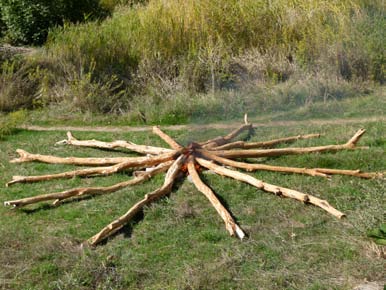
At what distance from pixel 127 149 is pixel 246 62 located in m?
3.75

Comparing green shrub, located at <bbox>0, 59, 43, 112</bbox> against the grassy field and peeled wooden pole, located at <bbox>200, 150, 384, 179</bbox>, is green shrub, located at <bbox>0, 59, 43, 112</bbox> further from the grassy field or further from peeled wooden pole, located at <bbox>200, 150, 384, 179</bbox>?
peeled wooden pole, located at <bbox>200, 150, 384, 179</bbox>

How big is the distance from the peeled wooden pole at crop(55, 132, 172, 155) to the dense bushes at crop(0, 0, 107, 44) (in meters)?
5.39

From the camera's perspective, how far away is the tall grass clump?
10.4m

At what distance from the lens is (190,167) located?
21.1ft

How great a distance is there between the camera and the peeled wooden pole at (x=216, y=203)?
5.13 m

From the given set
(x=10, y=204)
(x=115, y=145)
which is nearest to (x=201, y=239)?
(x=10, y=204)

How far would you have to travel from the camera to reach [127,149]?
7645 mm

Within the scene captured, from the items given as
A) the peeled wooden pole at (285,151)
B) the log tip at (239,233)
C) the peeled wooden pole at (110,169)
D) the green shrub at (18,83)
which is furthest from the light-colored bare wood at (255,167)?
the green shrub at (18,83)

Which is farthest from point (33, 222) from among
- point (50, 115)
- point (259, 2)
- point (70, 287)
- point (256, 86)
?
point (259, 2)

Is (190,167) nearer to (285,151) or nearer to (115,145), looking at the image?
(285,151)

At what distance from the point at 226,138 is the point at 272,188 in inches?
65.2

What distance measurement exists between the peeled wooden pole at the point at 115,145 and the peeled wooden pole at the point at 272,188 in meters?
0.64

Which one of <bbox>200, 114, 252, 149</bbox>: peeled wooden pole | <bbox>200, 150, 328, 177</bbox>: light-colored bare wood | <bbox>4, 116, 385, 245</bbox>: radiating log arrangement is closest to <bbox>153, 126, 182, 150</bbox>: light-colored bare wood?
<bbox>4, 116, 385, 245</bbox>: radiating log arrangement

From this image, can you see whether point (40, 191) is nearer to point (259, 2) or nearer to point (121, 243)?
point (121, 243)
